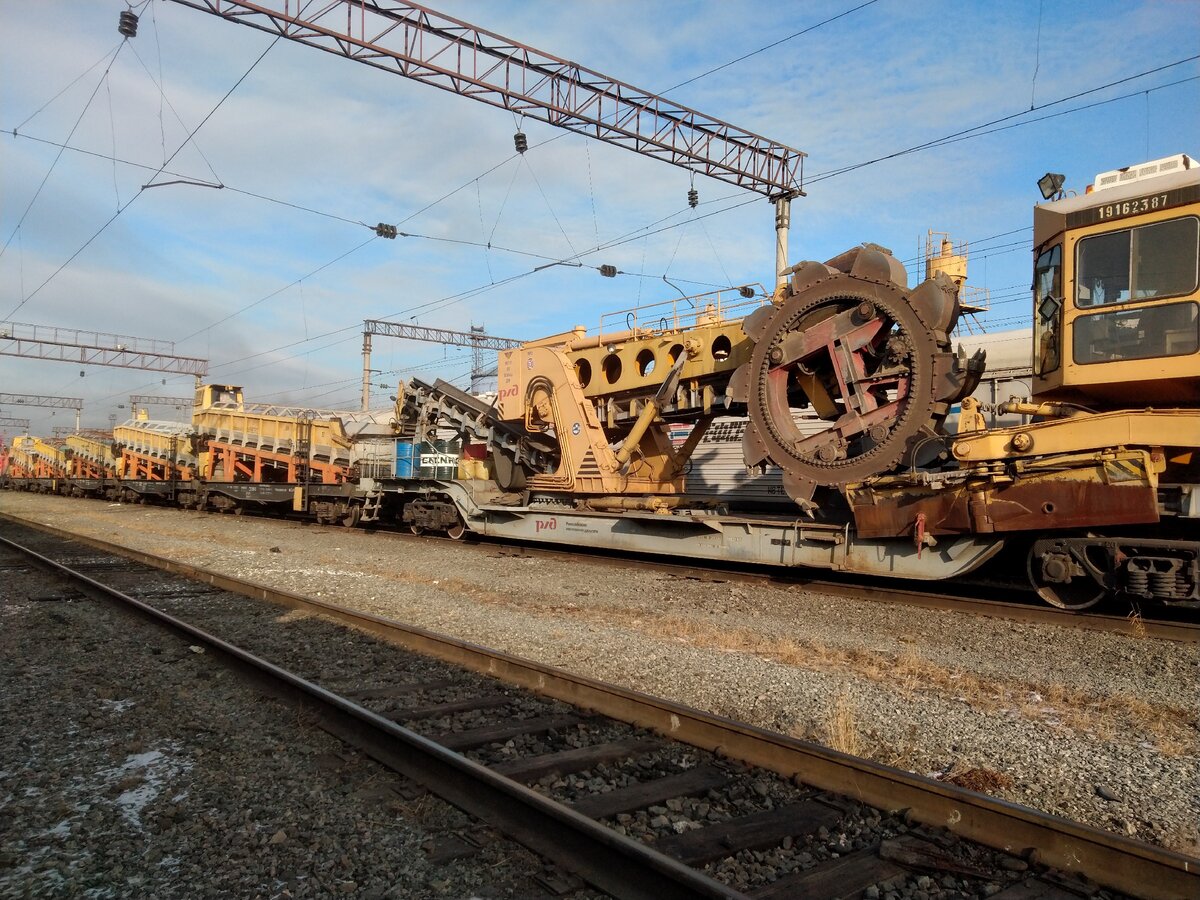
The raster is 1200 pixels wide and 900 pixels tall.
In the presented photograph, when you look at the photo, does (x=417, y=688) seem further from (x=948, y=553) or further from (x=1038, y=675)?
(x=948, y=553)

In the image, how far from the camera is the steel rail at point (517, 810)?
2844 millimetres

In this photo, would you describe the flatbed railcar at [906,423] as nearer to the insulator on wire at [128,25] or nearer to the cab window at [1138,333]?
the cab window at [1138,333]

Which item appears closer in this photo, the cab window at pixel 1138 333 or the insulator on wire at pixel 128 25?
the cab window at pixel 1138 333

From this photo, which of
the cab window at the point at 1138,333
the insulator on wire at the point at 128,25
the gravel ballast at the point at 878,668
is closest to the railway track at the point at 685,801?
the gravel ballast at the point at 878,668

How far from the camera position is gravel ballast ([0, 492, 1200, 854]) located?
14.0 feet

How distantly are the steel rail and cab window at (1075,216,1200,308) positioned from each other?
787 cm

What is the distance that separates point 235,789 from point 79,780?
36.0 inches

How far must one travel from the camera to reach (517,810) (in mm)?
3502

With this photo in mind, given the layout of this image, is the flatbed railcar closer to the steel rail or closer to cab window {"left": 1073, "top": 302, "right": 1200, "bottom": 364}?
cab window {"left": 1073, "top": 302, "right": 1200, "bottom": 364}

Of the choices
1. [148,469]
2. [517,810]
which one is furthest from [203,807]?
[148,469]

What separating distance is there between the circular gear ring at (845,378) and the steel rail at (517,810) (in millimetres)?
7026

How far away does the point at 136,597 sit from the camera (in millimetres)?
9789

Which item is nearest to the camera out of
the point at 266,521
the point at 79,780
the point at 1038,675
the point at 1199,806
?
the point at 1199,806

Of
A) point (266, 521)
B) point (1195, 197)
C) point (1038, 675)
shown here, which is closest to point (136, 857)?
point (1038, 675)
